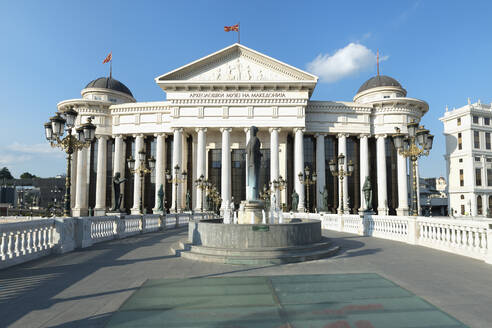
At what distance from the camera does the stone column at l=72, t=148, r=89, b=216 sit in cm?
4866

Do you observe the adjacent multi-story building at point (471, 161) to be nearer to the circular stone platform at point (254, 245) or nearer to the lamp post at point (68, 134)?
the circular stone platform at point (254, 245)

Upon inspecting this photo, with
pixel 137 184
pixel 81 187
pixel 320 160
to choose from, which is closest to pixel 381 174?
pixel 320 160

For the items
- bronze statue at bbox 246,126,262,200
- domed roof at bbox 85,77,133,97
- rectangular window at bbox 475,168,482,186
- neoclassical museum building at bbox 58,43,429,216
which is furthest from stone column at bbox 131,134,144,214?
rectangular window at bbox 475,168,482,186

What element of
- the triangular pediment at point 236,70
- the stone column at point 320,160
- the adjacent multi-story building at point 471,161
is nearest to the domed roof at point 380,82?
the stone column at point 320,160

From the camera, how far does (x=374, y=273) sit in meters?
7.79

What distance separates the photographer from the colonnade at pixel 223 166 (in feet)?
143

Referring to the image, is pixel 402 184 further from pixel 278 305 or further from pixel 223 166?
pixel 278 305

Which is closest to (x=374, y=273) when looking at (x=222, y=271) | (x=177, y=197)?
(x=222, y=271)

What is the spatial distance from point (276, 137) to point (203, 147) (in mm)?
10685

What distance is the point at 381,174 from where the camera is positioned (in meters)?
47.3

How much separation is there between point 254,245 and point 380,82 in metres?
51.1

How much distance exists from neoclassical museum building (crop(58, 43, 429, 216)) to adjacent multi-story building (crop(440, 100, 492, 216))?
20756 mm

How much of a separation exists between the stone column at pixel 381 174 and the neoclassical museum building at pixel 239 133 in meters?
0.16

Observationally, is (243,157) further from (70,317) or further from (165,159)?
(70,317)
